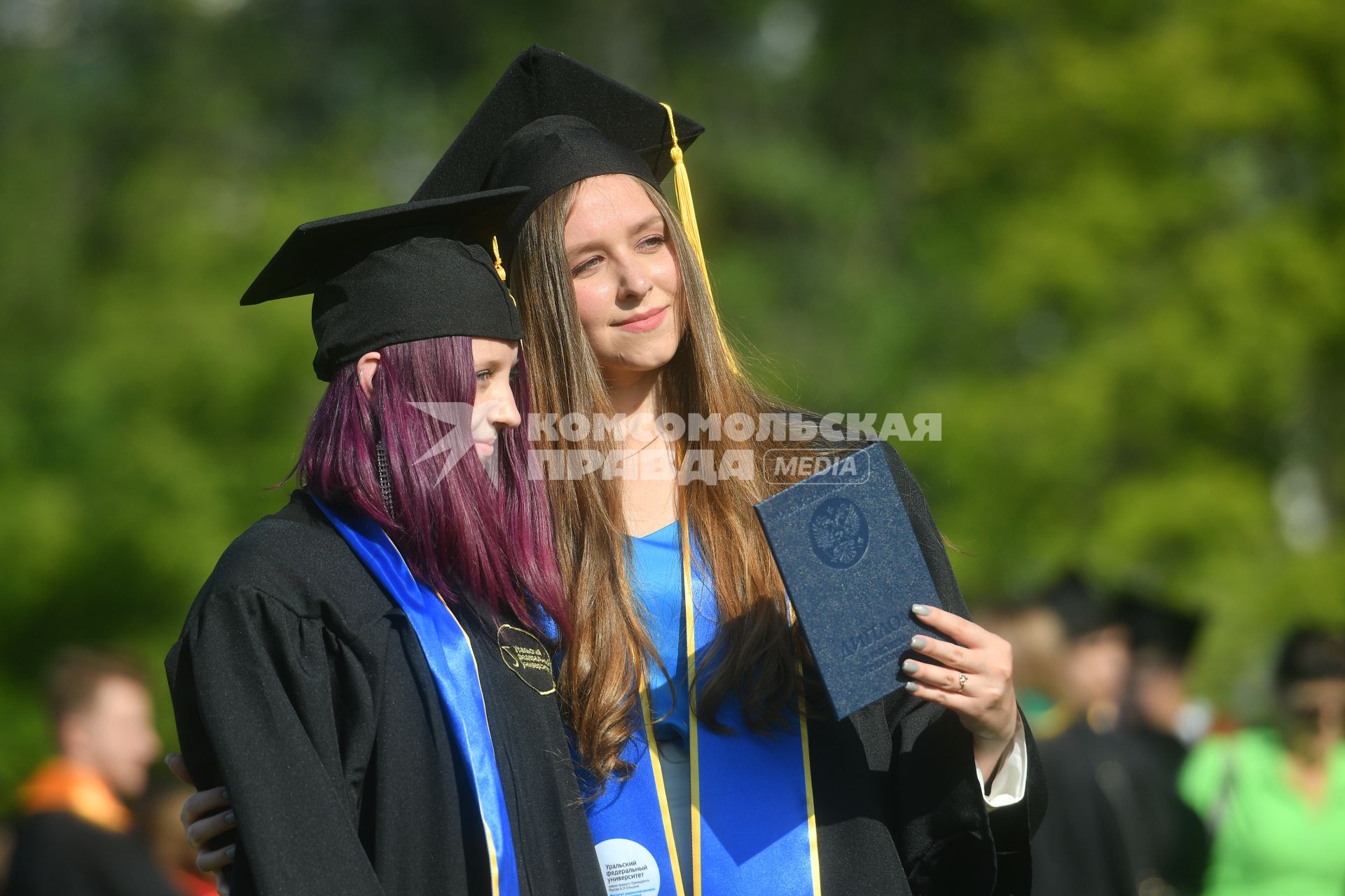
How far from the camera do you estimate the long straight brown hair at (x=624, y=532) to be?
8.41 ft

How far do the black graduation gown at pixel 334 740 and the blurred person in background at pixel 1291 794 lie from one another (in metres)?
4.24

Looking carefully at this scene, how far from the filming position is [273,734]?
210 cm

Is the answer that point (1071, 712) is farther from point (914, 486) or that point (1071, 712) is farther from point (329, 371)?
point (329, 371)

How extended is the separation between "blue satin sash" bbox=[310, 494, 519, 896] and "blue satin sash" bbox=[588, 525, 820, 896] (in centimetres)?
35

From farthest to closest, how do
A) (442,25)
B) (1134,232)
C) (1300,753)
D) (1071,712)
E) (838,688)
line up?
(442,25), (1134,232), (1071,712), (1300,753), (838,688)

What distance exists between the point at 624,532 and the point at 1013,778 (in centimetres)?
84

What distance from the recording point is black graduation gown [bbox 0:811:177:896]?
472 cm

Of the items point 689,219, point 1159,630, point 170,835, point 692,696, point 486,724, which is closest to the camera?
point 486,724

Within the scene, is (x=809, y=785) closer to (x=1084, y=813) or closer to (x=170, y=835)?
(x=170, y=835)

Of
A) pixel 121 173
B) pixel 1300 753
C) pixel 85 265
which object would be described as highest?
pixel 121 173

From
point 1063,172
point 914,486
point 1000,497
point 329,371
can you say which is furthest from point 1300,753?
point 1063,172

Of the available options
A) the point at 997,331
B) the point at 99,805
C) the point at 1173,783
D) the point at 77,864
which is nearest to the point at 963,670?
the point at 77,864

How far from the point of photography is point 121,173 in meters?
15.6

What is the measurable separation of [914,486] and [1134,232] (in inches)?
392
